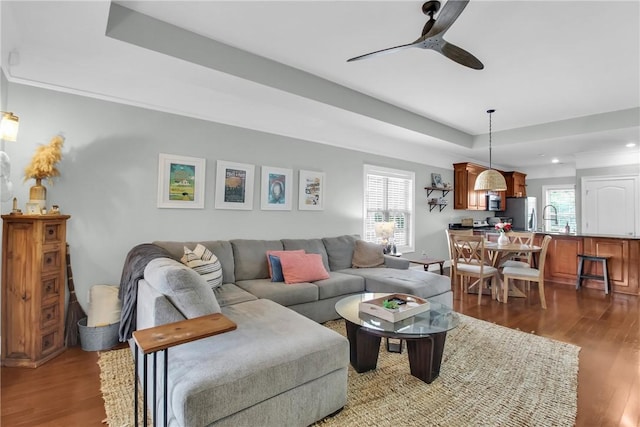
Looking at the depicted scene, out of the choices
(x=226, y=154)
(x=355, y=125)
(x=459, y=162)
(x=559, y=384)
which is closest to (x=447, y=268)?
(x=459, y=162)

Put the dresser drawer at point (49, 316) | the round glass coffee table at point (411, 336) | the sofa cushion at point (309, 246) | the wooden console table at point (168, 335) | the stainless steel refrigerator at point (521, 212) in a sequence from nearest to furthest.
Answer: the wooden console table at point (168, 335), the round glass coffee table at point (411, 336), the dresser drawer at point (49, 316), the sofa cushion at point (309, 246), the stainless steel refrigerator at point (521, 212)

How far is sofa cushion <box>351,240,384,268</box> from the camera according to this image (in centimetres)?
434

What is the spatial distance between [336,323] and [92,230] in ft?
8.55

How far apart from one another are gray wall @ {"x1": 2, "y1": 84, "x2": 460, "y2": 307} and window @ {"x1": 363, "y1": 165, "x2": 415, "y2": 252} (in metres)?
1.72

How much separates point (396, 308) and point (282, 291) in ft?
3.92

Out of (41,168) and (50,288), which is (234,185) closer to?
(41,168)

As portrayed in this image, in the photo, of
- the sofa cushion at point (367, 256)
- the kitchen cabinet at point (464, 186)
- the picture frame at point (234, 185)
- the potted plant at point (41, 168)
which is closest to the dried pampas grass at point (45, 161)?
the potted plant at point (41, 168)

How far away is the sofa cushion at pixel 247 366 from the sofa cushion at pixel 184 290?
20 centimetres

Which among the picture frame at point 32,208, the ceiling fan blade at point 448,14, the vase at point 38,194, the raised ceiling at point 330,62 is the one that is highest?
the raised ceiling at point 330,62

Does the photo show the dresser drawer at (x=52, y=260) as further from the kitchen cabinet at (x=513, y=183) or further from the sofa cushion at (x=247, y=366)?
the kitchen cabinet at (x=513, y=183)

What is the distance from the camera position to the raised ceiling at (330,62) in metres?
2.34

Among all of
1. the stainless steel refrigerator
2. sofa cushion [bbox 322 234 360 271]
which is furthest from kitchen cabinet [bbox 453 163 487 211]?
sofa cushion [bbox 322 234 360 271]

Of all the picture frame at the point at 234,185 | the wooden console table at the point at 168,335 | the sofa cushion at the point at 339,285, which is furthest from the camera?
the picture frame at the point at 234,185

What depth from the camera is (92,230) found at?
2.93 meters
